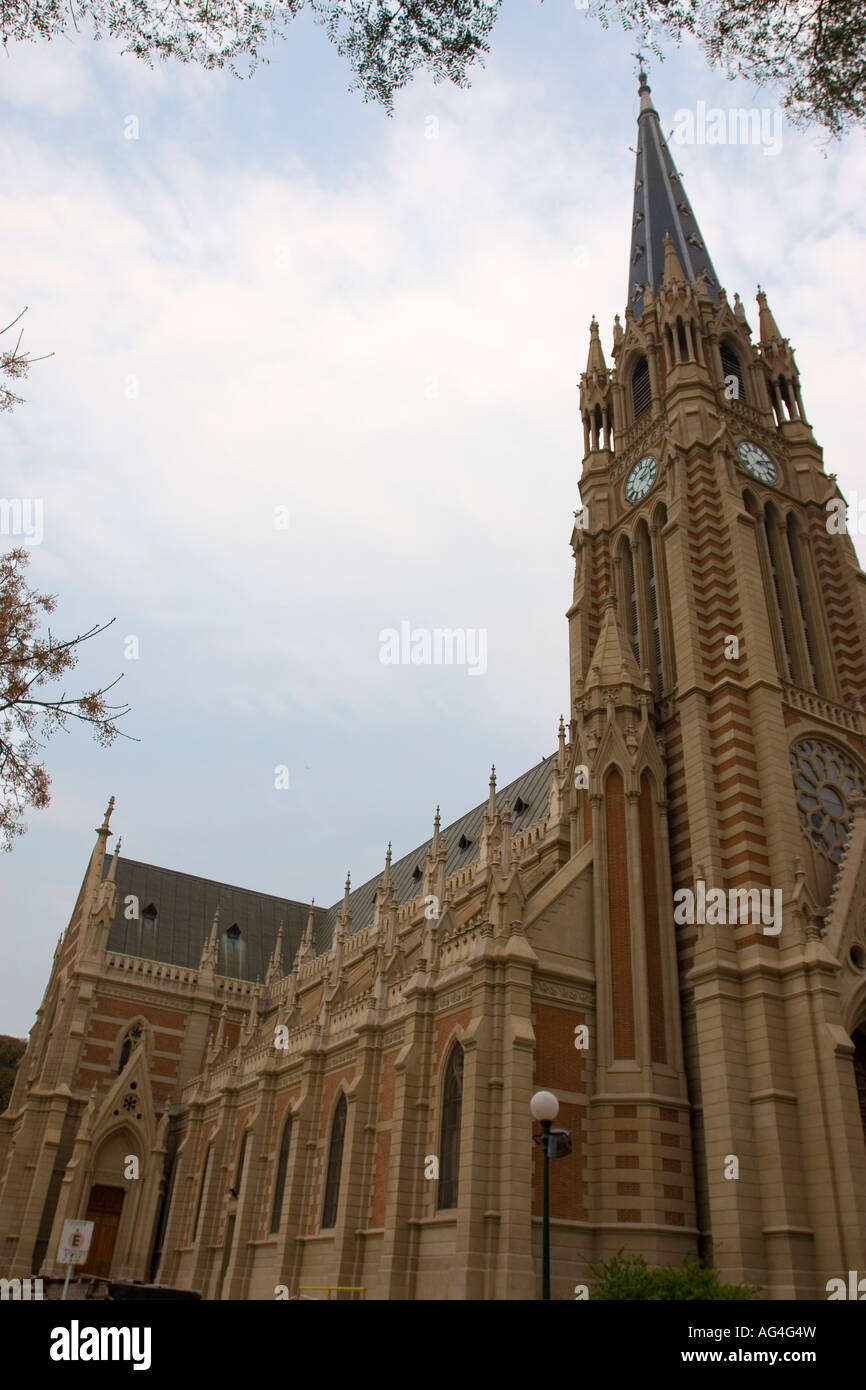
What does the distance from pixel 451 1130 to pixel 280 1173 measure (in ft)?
39.4

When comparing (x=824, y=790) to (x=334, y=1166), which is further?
(x=334, y=1166)

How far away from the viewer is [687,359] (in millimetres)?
36125

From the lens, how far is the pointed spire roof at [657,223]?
138 ft

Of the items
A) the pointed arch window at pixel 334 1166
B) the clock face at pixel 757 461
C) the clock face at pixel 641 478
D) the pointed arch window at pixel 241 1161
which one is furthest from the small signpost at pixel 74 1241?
the clock face at pixel 757 461

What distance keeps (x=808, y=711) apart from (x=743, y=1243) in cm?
1468

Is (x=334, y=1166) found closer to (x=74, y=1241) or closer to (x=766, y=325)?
(x=74, y=1241)

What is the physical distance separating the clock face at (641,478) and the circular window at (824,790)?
1172cm

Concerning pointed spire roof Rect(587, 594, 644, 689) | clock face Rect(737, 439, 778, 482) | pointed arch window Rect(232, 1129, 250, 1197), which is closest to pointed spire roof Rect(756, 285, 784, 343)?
clock face Rect(737, 439, 778, 482)

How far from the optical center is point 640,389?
3944 centimetres

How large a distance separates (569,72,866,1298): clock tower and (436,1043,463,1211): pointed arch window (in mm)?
3869

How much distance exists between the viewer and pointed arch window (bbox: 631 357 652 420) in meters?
38.6

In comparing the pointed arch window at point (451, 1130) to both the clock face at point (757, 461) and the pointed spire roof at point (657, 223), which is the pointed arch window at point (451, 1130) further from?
the pointed spire roof at point (657, 223)

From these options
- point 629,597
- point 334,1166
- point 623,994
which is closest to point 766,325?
point 629,597

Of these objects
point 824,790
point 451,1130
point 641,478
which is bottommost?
point 451,1130
